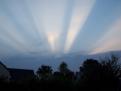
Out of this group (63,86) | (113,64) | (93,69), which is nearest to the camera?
(63,86)

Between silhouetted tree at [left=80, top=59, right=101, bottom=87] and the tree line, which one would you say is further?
silhouetted tree at [left=80, top=59, right=101, bottom=87]

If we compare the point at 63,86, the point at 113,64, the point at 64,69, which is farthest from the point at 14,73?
the point at 63,86

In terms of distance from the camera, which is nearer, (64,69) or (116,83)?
(116,83)

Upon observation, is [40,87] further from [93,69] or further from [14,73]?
[14,73]

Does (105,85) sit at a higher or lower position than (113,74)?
lower

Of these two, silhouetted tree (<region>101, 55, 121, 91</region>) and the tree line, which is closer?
the tree line

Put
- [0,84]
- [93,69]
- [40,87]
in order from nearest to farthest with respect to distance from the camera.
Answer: [0,84] < [40,87] < [93,69]

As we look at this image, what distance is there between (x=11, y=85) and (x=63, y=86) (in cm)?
578

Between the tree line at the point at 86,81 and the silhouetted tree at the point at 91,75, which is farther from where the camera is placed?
the silhouetted tree at the point at 91,75

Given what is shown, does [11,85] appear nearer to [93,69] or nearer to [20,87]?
[20,87]

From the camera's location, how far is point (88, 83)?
98.0ft

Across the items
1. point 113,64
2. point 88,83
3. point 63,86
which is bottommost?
point 63,86

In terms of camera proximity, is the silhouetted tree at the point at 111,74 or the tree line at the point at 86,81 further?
the silhouetted tree at the point at 111,74

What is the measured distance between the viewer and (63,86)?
80.0 ft
